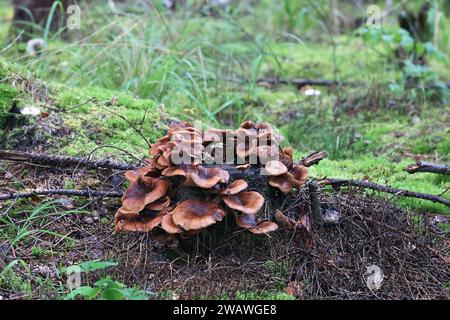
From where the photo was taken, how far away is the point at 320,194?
371cm

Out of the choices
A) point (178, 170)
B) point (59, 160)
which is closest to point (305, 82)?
point (59, 160)

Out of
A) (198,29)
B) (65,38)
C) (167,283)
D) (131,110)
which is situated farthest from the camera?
(65,38)

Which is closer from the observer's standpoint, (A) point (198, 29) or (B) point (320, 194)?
(B) point (320, 194)

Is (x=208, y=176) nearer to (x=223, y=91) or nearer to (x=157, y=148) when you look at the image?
(x=157, y=148)

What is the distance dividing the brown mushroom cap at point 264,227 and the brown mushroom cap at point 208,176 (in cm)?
32

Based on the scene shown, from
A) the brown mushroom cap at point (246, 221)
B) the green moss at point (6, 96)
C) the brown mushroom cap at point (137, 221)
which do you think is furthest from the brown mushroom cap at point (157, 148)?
the green moss at point (6, 96)

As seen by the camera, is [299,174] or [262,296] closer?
[262,296]

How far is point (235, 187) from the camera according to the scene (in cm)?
315

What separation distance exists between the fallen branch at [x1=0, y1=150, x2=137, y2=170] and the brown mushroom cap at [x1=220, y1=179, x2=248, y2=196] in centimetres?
100

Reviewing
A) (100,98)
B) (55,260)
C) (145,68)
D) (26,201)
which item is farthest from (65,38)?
(55,260)

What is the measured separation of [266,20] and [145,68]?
4.97 m

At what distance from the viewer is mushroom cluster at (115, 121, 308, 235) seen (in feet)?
10.2

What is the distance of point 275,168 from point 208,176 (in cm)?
40

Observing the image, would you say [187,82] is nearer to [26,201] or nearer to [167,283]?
[26,201]
